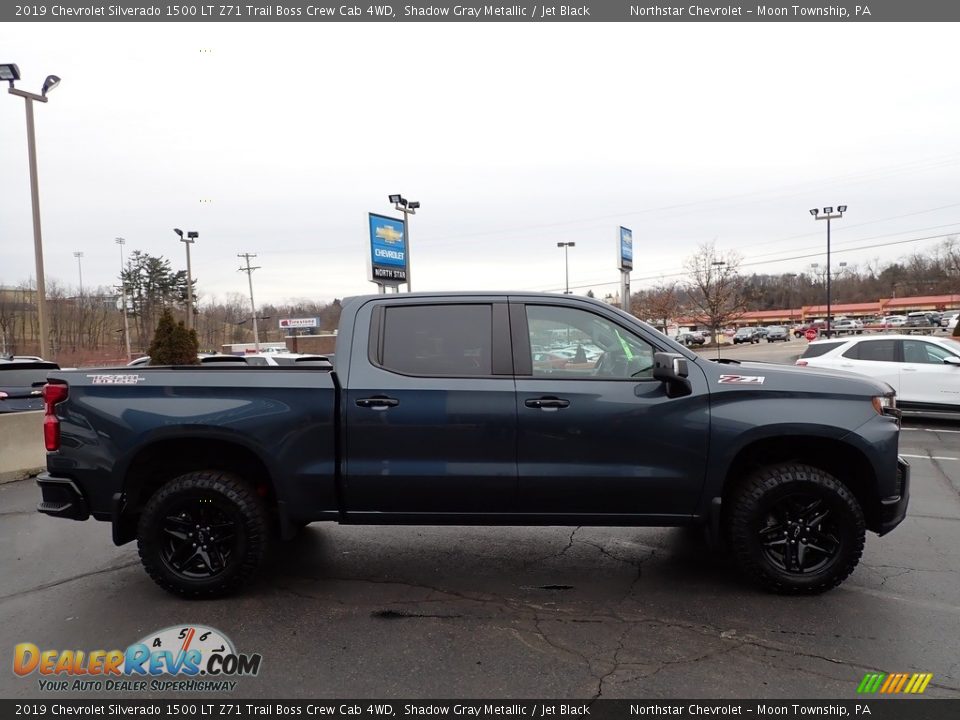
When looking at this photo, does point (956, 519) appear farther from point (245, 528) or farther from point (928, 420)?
point (928, 420)

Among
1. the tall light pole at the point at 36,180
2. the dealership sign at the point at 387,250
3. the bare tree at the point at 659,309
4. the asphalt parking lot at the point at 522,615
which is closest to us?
the asphalt parking lot at the point at 522,615

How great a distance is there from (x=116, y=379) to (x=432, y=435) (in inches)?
83.3

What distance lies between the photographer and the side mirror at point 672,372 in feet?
12.2

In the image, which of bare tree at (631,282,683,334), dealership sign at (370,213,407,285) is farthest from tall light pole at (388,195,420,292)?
bare tree at (631,282,683,334)

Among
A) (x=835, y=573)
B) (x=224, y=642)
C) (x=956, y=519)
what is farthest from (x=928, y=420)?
(x=224, y=642)

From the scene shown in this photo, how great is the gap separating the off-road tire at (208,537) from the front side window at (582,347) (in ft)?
6.83

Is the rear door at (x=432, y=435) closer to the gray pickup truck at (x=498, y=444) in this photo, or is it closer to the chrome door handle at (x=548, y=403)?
the gray pickup truck at (x=498, y=444)

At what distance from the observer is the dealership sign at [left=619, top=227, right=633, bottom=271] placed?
101ft

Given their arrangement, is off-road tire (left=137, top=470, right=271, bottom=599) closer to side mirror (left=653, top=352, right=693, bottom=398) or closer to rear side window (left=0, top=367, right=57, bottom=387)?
side mirror (left=653, top=352, right=693, bottom=398)

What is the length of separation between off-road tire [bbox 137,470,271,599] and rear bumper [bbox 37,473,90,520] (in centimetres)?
42

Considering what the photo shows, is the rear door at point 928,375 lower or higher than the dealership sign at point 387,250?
lower

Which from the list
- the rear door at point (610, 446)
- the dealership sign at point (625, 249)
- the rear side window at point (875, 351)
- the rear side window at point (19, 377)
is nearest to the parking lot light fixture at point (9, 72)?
the rear side window at point (19, 377)
